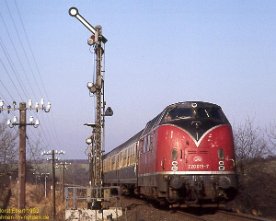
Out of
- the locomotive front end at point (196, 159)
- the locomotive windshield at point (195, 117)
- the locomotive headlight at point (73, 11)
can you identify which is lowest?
the locomotive front end at point (196, 159)

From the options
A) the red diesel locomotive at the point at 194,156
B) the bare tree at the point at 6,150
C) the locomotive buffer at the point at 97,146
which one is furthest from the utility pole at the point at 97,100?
the bare tree at the point at 6,150

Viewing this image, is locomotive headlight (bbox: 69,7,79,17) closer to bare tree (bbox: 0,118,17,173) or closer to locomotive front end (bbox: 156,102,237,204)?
locomotive front end (bbox: 156,102,237,204)

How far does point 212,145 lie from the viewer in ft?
54.1

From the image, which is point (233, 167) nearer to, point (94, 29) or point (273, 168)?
point (94, 29)

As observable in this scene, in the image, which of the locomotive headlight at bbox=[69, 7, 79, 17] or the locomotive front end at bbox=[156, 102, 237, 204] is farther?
the locomotive headlight at bbox=[69, 7, 79, 17]

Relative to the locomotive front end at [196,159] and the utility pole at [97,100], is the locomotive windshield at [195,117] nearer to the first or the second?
the locomotive front end at [196,159]

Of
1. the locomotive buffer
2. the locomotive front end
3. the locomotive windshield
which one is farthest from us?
the locomotive buffer

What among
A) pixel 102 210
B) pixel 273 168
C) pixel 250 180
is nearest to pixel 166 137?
pixel 102 210

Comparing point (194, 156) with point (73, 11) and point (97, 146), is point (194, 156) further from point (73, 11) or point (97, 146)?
point (73, 11)

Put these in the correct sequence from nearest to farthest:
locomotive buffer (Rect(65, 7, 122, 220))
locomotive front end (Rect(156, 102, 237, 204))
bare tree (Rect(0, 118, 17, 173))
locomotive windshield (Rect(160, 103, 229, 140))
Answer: locomotive front end (Rect(156, 102, 237, 204)) < locomotive windshield (Rect(160, 103, 229, 140)) < locomotive buffer (Rect(65, 7, 122, 220)) < bare tree (Rect(0, 118, 17, 173))

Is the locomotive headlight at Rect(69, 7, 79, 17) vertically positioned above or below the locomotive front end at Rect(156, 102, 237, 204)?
above

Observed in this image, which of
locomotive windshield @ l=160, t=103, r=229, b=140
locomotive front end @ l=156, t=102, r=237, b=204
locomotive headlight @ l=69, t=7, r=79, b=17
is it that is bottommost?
locomotive front end @ l=156, t=102, r=237, b=204

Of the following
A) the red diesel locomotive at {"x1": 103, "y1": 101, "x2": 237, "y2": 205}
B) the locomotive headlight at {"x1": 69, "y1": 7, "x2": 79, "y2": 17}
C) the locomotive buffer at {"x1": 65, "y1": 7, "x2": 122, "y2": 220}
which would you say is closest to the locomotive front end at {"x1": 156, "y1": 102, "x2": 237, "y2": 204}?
the red diesel locomotive at {"x1": 103, "y1": 101, "x2": 237, "y2": 205}

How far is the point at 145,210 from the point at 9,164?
54883 mm
